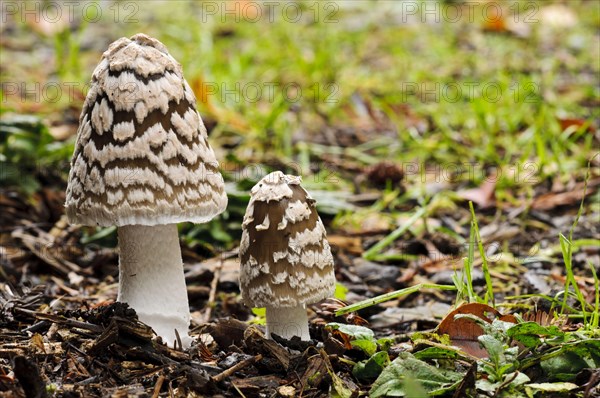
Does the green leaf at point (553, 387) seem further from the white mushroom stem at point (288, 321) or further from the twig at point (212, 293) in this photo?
the twig at point (212, 293)

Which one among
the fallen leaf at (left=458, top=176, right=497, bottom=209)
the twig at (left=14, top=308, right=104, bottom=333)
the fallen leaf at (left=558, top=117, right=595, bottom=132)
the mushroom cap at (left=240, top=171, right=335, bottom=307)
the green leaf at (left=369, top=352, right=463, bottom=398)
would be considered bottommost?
the green leaf at (left=369, top=352, right=463, bottom=398)

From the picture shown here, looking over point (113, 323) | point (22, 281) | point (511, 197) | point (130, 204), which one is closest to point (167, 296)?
point (113, 323)

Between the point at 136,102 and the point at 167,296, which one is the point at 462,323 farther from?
the point at 136,102

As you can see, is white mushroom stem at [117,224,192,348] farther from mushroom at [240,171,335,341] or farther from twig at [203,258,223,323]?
twig at [203,258,223,323]

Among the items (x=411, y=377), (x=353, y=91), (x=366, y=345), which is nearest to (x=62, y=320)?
(x=366, y=345)

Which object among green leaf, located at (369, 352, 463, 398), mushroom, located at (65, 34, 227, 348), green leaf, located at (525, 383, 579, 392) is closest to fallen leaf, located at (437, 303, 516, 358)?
green leaf, located at (369, 352, 463, 398)

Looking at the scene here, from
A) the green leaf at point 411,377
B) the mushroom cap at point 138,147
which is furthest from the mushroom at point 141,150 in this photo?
the green leaf at point 411,377
